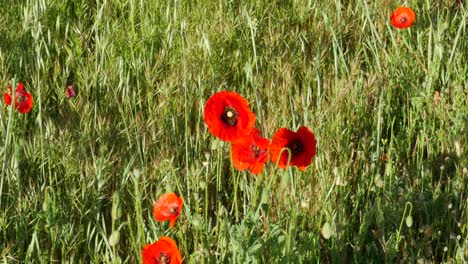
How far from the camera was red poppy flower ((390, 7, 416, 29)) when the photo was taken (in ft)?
9.17

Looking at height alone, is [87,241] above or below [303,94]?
below

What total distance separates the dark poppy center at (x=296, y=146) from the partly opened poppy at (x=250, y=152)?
0.18 feet

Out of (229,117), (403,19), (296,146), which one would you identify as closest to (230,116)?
(229,117)

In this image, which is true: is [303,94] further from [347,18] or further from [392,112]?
[347,18]

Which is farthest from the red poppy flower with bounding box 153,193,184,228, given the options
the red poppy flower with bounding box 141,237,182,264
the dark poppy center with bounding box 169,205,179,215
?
the red poppy flower with bounding box 141,237,182,264

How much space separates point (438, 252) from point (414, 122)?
490 millimetres

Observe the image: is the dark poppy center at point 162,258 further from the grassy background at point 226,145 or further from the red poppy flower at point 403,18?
the red poppy flower at point 403,18

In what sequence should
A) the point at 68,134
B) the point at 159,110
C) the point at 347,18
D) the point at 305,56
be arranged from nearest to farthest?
the point at 68,134 < the point at 159,110 < the point at 305,56 < the point at 347,18

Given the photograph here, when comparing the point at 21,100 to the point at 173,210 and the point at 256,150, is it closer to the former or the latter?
the point at 173,210

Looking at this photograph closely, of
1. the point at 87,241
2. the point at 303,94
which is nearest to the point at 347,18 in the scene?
the point at 303,94

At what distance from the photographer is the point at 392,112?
275 cm

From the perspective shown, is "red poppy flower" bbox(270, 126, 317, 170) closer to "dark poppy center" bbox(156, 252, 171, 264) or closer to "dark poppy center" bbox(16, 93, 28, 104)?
"dark poppy center" bbox(156, 252, 171, 264)

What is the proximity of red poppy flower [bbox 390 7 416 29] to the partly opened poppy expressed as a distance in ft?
3.72

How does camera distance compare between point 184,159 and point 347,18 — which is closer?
point 184,159
